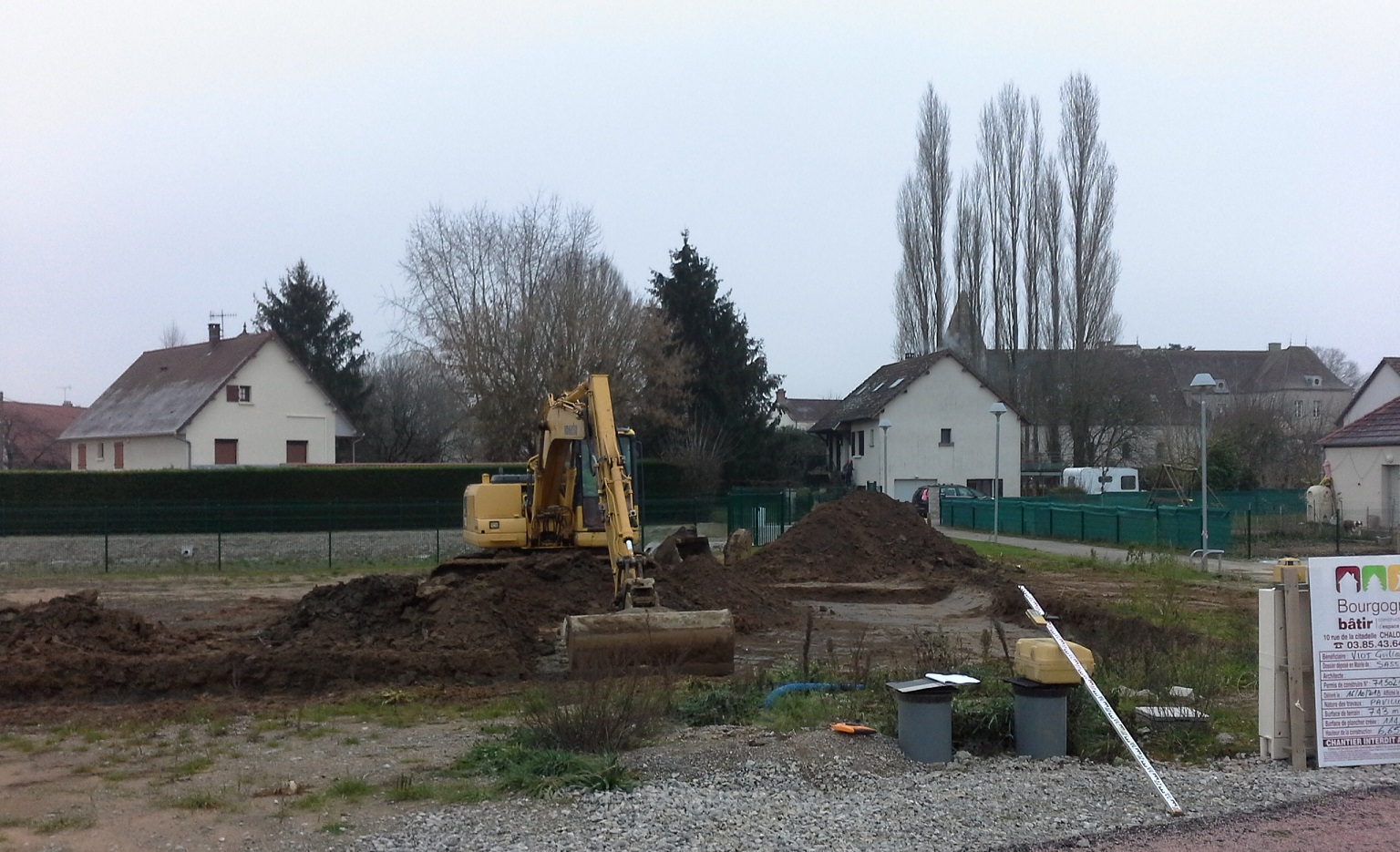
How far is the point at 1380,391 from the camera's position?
5272 centimetres

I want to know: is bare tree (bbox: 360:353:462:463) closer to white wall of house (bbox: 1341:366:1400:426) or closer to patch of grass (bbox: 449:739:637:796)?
white wall of house (bbox: 1341:366:1400:426)

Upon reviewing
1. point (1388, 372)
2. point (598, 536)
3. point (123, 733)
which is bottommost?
point (123, 733)

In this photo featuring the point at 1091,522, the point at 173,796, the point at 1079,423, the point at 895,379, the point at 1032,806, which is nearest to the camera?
the point at 1032,806

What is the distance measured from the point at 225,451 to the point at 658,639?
132 feet

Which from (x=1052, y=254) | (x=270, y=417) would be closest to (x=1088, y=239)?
(x=1052, y=254)

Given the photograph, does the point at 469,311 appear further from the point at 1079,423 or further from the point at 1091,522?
the point at 1079,423

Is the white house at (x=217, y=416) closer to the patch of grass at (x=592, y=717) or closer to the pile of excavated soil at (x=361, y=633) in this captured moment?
the pile of excavated soil at (x=361, y=633)

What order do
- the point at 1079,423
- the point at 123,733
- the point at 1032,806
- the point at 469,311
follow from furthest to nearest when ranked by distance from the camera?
the point at 1079,423, the point at 469,311, the point at 123,733, the point at 1032,806

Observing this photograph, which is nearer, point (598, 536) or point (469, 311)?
point (598, 536)

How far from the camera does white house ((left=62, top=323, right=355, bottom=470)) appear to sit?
50094 millimetres

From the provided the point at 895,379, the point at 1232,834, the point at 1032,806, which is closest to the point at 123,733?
the point at 1032,806

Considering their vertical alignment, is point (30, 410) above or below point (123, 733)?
above

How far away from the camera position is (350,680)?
15047 mm

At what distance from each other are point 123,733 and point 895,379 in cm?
4891
